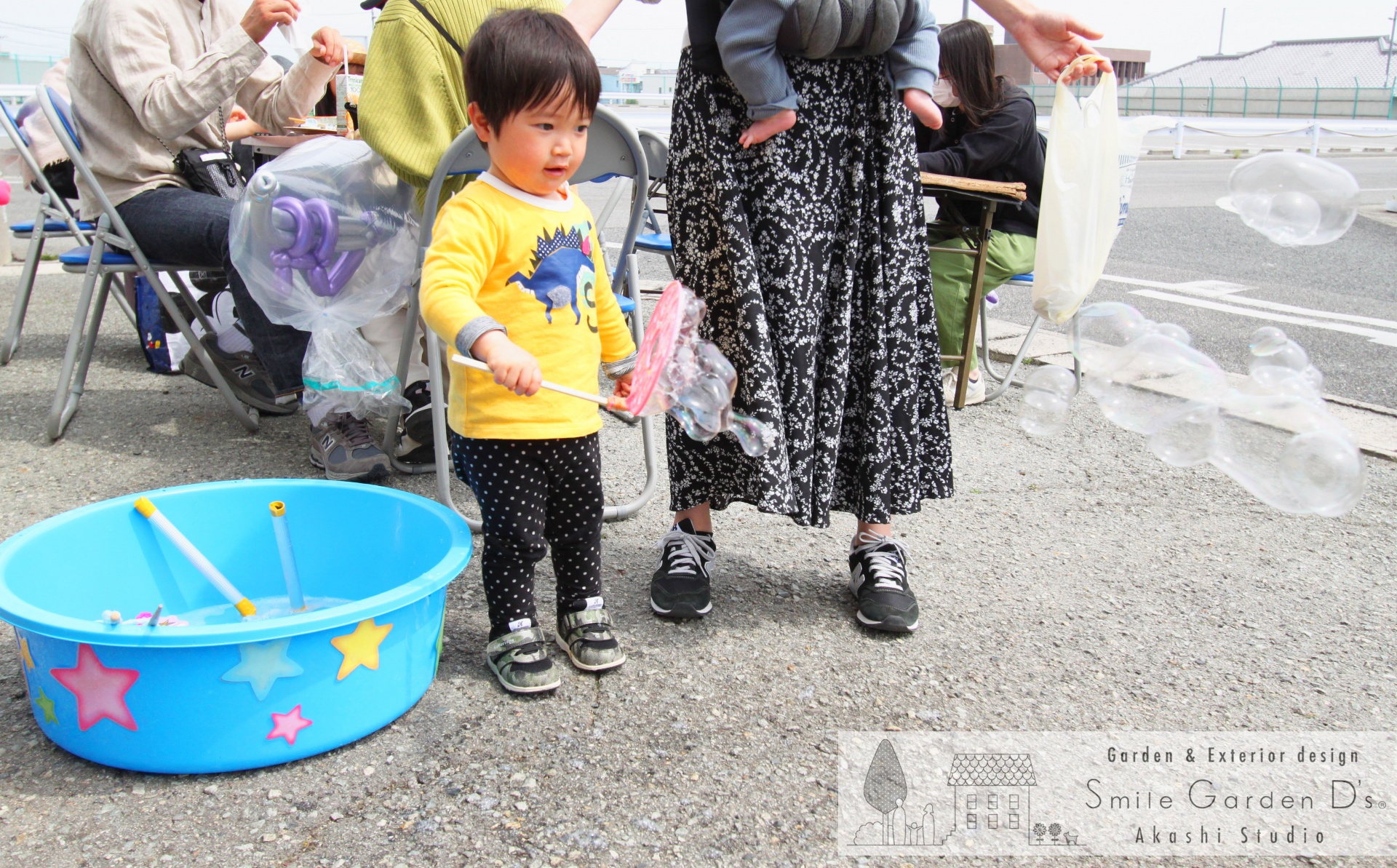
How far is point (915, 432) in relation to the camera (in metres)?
2.37

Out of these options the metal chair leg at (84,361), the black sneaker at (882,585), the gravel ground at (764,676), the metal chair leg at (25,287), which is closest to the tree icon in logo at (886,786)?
the gravel ground at (764,676)

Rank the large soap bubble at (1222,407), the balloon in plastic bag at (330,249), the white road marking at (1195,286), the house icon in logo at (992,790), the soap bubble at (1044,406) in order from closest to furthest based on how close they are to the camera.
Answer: the house icon in logo at (992,790)
the large soap bubble at (1222,407)
the soap bubble at (1044,406)
the balloon in plastic bag at (330,249)
the white road marking at (1195,286)

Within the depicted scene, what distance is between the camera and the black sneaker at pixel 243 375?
3.59 metres

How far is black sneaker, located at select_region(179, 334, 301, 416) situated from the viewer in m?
3.59

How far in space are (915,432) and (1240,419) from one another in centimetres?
69

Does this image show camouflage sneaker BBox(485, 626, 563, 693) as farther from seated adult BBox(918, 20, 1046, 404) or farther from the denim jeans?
seated adult BBox(918, 20, 1046, 404)

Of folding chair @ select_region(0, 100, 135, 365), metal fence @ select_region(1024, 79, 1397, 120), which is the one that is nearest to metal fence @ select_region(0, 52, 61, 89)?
folding chair @ select_region(0, 100, 135, 365)

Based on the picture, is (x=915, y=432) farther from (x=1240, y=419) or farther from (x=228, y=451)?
(x=228, y=451)

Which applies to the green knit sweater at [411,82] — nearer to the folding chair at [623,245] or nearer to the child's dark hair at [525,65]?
the folding chair at [623,245]

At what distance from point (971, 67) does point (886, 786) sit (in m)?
3.14

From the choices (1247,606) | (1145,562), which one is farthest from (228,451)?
(1247,606)

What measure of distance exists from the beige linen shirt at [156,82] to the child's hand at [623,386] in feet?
5.72

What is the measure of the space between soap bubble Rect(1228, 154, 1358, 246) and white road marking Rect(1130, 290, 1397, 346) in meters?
3.91

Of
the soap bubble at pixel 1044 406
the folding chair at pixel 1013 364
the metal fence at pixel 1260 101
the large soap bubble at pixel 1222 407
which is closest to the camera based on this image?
the large soap bubble at pixel 1222 407
